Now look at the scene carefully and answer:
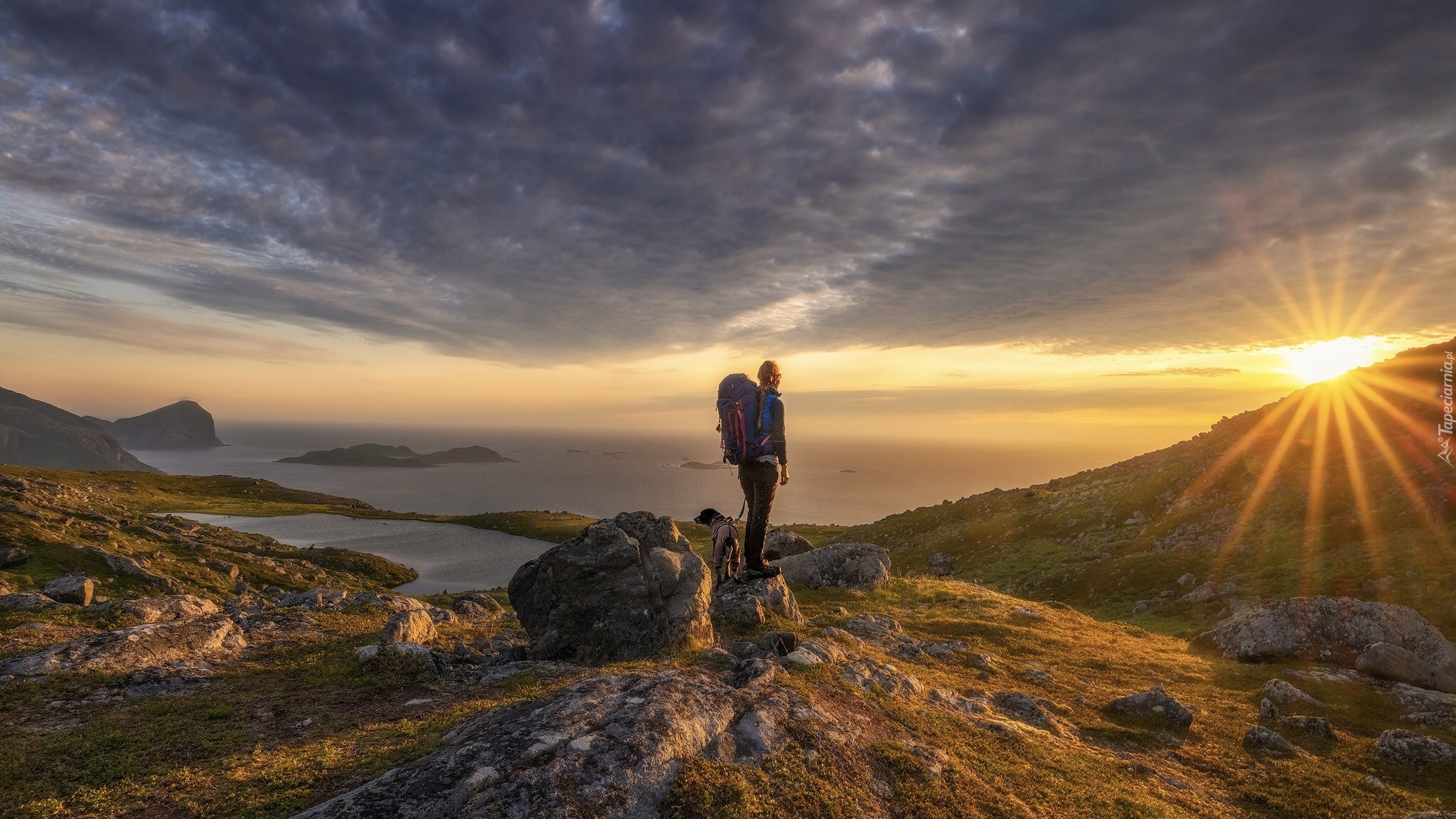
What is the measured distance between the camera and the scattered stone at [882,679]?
38.4 ft

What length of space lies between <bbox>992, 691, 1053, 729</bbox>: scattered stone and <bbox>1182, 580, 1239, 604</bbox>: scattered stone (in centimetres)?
2467

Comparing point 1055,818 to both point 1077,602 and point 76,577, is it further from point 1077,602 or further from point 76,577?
point 1077,602

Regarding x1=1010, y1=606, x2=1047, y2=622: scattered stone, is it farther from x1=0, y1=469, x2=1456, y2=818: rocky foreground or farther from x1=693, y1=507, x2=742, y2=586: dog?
x1=693, y1=507, x2=742, y2=586: dog

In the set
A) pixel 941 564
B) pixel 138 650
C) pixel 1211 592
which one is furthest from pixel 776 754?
pixel 941 564

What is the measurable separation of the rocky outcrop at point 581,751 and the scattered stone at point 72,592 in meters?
20.4

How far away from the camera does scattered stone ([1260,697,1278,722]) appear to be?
14711mm

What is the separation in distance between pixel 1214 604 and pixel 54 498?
9682 cm

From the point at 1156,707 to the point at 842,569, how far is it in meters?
15.4

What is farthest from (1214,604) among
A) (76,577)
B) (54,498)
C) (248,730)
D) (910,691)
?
(54,498)

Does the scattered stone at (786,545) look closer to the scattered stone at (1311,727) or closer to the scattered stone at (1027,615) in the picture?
the scattered stone at (1027,615)

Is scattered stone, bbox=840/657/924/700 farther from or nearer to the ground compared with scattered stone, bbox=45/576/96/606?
farther from the ground

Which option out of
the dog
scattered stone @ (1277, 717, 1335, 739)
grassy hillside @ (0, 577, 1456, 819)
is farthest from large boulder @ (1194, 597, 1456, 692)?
the dog

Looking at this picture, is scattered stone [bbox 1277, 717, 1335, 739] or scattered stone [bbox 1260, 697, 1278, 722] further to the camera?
scattered stone [bbox 1260, 697, 1278, 722]

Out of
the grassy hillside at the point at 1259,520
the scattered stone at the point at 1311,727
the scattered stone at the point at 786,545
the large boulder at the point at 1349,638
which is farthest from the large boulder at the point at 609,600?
the grassy hillside at the point at 1259,520
